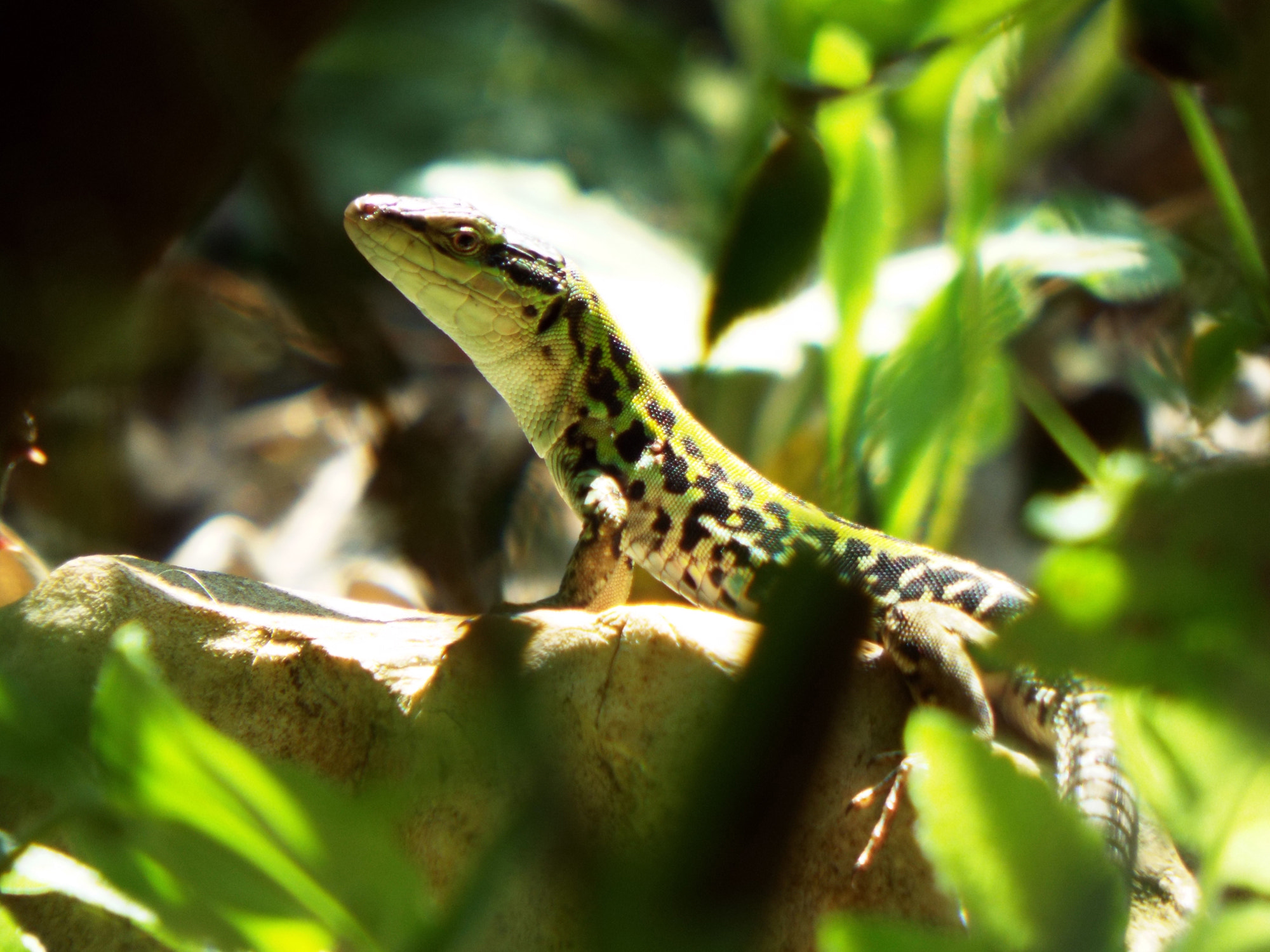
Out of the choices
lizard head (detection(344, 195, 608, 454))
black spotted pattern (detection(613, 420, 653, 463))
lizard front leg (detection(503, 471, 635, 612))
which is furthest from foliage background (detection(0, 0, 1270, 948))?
lizard front leg (detection(503, 471, 635, 612))

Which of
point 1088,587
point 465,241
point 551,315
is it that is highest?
point 1088,587

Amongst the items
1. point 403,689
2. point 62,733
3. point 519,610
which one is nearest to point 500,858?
point 62,733

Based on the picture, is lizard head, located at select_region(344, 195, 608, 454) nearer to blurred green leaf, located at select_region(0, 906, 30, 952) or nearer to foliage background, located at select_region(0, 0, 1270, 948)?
foliage background, located at select_region(0, 0, 1270, 948)

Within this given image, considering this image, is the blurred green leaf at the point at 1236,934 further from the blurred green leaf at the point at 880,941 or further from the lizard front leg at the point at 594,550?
the lizard front leg at the point at 594,550

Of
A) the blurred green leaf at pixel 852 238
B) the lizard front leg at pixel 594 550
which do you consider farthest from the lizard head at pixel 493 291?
the blurred green leaf at pixel 852 238

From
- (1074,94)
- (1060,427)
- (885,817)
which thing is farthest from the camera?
(1074,94)

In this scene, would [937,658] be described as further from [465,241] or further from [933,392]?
[465,241]

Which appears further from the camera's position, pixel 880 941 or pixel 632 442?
pixel 632 442

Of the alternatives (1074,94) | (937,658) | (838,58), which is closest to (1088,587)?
(937,658)
